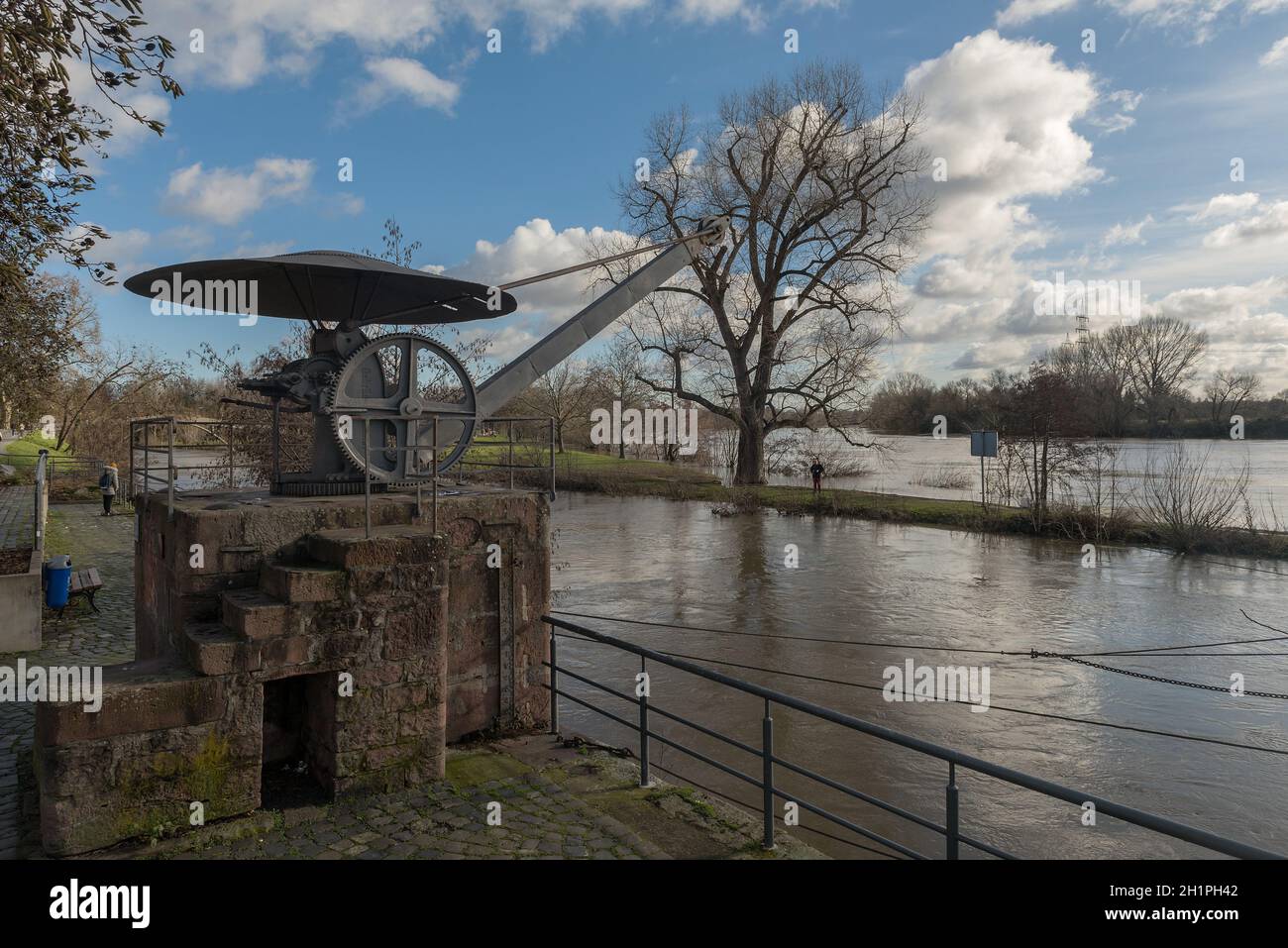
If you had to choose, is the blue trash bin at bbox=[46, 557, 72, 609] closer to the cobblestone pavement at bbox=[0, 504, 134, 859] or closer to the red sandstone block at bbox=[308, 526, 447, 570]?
the cobblestone pavement at bbox=[0, 504, 134, 859]

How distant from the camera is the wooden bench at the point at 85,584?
486 inches

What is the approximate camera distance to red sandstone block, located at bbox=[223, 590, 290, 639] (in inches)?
213

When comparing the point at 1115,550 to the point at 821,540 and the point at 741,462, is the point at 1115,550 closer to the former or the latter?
the point at 821,540

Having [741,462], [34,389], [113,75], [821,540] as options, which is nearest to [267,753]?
[113,75]

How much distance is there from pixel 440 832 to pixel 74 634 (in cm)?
885

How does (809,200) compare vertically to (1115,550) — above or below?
above

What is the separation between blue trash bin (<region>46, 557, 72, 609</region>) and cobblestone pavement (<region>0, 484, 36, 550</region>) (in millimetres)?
3094

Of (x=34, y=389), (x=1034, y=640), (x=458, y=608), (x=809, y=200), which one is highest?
(x=809, y=200)

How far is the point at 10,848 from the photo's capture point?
5125 mm

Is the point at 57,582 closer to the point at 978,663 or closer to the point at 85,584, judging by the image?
the point at 85,584

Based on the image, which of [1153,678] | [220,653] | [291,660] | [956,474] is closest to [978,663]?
[1153,678]

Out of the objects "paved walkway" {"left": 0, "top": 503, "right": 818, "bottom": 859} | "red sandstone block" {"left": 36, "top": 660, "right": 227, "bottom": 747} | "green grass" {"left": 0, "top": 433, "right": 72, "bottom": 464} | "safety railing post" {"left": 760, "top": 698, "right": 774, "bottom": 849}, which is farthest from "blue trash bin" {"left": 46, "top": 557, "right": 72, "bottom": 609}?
"green grass" {"left": 0, "top": 433, "right": 72, "bottom": 464}

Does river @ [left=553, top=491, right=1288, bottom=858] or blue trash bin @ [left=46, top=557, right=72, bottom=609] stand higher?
blue trash bin @ [left=46, top=557, right=72, bottom=609]
